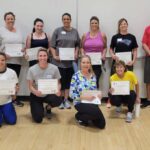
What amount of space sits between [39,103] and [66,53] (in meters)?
1.01

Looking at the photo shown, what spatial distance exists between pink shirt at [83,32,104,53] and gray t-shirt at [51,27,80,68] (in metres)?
0.16

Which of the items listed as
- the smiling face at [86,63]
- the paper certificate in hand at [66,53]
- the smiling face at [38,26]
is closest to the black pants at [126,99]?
the smiling face at [86,63]

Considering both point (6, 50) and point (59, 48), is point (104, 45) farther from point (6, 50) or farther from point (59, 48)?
point (6, 50)

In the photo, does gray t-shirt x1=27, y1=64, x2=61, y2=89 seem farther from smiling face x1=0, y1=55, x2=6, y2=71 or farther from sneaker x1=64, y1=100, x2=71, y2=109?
sneaker x1=64, y1=100, x2=71, y2=109

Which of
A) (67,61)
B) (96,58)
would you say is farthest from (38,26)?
(96,58)

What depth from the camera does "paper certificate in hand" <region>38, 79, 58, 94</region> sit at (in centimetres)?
394

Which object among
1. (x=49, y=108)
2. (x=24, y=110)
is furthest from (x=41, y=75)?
(x=24, y=110)

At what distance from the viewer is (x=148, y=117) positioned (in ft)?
14.1

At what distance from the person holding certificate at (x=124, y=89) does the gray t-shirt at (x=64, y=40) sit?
89 centimetres

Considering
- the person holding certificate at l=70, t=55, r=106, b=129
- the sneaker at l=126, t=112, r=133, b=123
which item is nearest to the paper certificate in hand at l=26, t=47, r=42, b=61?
the person holding certificate at l=70, t=55, r=106, b=129

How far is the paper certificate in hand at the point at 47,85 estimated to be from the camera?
3936mm

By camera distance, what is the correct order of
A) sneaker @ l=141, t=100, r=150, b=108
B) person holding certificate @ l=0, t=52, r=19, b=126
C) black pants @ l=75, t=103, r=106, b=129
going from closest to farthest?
black pants @ l=75, t=103, r=106, b=129 → person holding certificate @ l=0, t=52, r=19, b=126 → sneaker @ l=141, t=100, r=150, b=108

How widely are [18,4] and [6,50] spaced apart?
34.2 inches

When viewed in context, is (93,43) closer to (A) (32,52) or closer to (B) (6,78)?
(A) (32,52)
